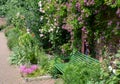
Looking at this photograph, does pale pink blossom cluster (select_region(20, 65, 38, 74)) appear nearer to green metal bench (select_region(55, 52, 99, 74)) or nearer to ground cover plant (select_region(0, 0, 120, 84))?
ground cover plant (select_region(0, 0, 120, 84))

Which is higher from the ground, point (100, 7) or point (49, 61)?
point (100, 7)

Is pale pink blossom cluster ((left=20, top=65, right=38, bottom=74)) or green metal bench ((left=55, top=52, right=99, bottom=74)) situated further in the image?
pale pink blossom cluster ((left=20, top=65, right=38, bottom=74))

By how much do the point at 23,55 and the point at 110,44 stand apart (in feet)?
13.2

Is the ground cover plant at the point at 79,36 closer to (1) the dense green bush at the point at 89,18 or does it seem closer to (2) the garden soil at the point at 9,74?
(1) the dense green bush at the point at 89,18

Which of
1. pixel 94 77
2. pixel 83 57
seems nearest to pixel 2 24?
pixel 83 57

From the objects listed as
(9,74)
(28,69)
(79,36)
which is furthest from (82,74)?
(9,74)

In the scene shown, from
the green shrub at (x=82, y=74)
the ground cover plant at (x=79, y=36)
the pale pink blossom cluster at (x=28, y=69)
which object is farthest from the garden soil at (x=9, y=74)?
the green shrub at (x=82, y=74)

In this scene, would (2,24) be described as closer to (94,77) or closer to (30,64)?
(30,64)

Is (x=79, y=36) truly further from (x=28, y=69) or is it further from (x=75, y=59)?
(x=28, y=69)

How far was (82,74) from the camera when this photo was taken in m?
6.61

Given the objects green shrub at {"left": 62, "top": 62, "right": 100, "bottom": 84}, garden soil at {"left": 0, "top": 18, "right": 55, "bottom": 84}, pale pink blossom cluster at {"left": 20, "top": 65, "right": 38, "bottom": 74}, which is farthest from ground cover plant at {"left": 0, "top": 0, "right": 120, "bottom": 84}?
garden soil at {"left": 0, "top": 18, "right": 55, "bottom": 84}

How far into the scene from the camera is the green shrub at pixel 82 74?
20.6 feet

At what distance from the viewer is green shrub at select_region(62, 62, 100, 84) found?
6.29 meters

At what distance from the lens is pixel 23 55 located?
1086 cm
